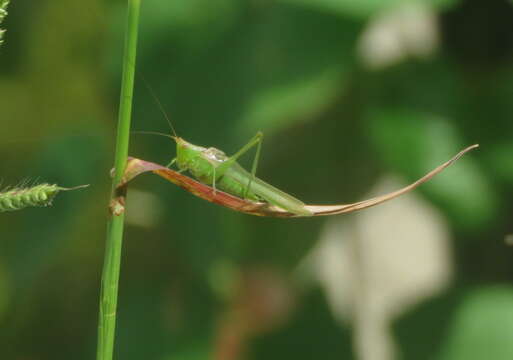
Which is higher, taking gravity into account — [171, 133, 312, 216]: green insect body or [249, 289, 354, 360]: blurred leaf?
[171, 133, 312, 216]: green insect body

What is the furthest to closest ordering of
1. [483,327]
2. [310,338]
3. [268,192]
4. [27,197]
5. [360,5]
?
[310,338], [483,327], [360,5], [268,192], [27,197]

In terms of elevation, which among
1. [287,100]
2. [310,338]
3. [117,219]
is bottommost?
[310,338]

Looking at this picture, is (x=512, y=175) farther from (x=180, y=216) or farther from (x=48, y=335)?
(x=48, y=335)

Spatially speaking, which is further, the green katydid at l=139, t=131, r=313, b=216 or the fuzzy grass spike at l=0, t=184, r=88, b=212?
the green katydid at l=139, t=131, r=313, b=216

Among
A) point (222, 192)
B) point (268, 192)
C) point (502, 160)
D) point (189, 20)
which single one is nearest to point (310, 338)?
point (502, 160)

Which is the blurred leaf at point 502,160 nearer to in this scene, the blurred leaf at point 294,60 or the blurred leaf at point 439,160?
the blurred leaf at point 439,160

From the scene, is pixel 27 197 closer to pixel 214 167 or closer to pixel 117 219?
pixel 117 219

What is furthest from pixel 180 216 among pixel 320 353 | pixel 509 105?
pixel 509 105

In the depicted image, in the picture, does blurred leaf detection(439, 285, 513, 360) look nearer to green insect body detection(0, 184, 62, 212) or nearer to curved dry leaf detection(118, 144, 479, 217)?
curved dry leaf detection(118, 144, 479, 217)

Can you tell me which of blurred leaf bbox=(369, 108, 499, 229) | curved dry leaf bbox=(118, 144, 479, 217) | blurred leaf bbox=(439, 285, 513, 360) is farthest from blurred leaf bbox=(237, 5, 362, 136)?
curved dry leaf bbox=(118, 144, 479, 217)
